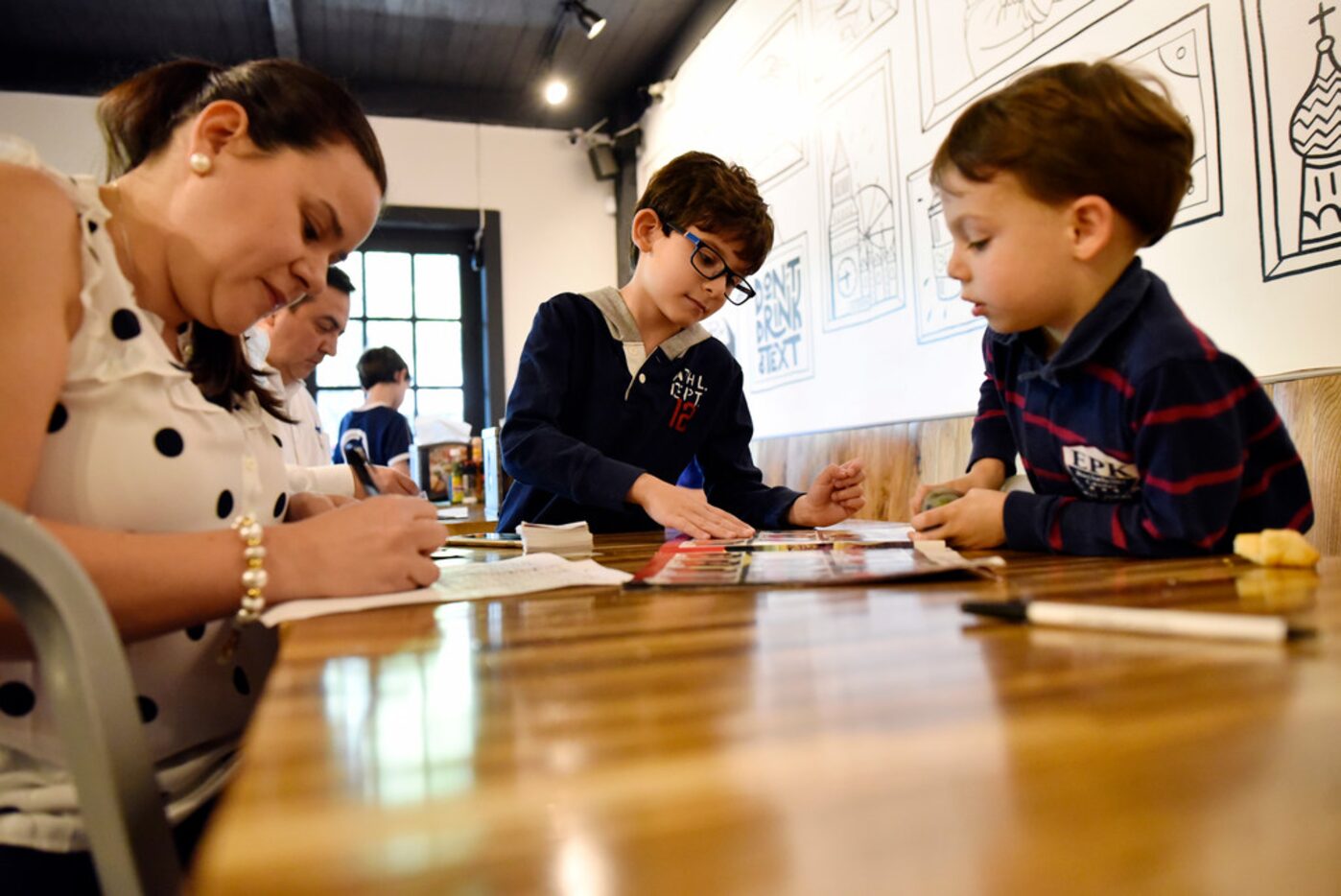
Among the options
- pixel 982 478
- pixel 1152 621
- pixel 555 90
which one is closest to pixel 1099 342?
pixel 982 478

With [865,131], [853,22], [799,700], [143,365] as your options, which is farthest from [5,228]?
[853,22]

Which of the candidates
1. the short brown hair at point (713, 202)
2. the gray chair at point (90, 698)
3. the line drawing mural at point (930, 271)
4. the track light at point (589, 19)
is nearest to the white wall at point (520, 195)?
the track light at point (589, 19)

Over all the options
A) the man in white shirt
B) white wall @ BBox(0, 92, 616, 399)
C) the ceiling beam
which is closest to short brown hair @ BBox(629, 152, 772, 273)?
the man in white shirt

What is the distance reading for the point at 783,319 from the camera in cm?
311

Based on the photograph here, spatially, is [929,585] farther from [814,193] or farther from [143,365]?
[814,193]

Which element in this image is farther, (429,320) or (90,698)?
(429,320)

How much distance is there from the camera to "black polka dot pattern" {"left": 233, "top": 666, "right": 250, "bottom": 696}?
28.7 inches

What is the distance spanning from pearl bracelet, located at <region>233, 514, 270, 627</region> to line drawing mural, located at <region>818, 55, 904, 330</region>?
202cm

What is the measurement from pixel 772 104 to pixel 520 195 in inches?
83.1

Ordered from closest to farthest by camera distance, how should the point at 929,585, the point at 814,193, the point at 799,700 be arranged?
the point at 799,700 → the point at 929,585 → the point at 814,193

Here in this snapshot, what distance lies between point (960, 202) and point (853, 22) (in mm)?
1930

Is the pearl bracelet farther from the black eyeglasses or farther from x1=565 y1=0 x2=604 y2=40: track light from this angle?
x1=565 y1=0 x2=604 y2=40: track light

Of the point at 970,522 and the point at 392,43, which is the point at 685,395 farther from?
the point at 392,43

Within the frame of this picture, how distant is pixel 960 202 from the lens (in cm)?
97
